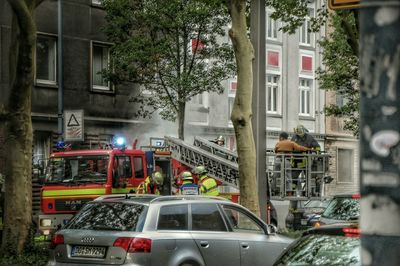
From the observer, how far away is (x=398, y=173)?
2.91 m

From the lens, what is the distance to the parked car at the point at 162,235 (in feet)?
35.4

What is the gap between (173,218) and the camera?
37.6ft

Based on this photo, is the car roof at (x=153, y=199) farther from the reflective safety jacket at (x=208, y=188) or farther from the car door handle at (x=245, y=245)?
the reflective safety jacket at (x=208, y=188)

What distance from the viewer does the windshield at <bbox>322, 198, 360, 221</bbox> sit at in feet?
52.9

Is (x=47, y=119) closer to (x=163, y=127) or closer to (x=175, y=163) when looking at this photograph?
(x=163, y=127)

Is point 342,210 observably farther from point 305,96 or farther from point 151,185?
point 305,96

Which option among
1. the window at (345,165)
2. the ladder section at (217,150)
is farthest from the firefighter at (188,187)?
the window at (345,165)

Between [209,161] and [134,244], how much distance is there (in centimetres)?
1355

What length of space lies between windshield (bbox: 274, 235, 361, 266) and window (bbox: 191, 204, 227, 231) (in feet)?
13.3

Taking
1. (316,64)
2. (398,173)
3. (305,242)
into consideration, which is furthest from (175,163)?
(316,64)

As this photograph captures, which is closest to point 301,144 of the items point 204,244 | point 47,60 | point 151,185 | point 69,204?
point 151,185

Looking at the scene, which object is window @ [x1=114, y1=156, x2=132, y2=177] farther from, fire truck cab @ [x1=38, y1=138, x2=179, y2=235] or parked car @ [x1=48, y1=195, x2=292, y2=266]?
parked car @ [x1=48, y1=195, x2=292, y2=266]

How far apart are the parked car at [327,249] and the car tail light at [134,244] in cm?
331

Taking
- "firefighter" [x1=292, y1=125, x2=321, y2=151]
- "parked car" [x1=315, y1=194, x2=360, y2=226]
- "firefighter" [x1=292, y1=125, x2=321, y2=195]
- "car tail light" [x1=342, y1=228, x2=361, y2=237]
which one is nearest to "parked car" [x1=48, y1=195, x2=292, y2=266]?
"car tail light" [x1=342, y1=228, x2=361, y2=237]
